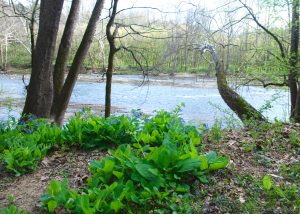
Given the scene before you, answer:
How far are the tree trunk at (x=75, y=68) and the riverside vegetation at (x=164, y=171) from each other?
2.13m

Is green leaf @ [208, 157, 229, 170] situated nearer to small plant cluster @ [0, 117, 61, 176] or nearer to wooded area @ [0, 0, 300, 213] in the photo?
wooded area @ [0, 0, 300, 213]

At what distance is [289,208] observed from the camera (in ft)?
7.70

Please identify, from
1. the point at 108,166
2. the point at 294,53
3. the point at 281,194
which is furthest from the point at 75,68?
the point at 294,53

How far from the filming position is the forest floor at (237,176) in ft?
7.96

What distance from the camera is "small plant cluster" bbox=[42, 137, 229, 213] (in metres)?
2.28

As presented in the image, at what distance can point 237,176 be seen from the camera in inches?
110

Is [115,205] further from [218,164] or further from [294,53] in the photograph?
[294,53]

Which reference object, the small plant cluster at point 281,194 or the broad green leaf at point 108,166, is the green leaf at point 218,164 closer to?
the small plant cluster at point 281,194

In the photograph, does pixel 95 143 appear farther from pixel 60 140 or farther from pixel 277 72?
pixel 277 72

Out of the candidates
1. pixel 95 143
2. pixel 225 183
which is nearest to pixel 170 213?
pixel 225 183

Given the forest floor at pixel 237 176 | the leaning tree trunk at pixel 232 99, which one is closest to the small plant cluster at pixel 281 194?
the forest floor at pixel 237 176

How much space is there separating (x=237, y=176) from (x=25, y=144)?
2119 millimetres

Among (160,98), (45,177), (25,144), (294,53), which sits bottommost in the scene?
(160,98)

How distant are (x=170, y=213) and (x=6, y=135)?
2.35m
